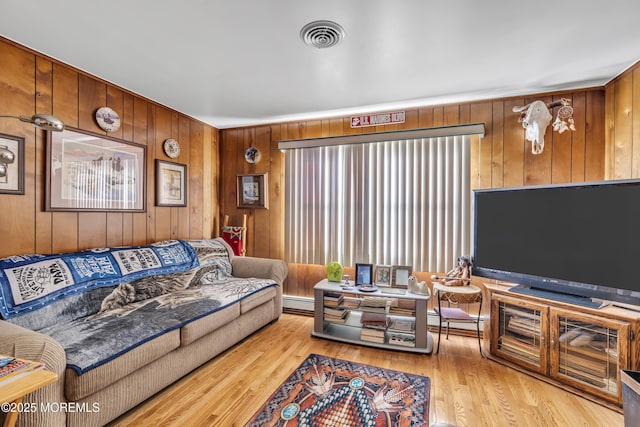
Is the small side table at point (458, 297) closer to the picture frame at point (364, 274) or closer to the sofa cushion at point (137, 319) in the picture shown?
the picture frame at point (364, 274)

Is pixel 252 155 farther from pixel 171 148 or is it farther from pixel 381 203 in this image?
pixel 381 203

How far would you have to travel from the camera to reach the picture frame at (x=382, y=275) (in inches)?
116

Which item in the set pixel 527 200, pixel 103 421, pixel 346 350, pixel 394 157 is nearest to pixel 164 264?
pixel 103 421

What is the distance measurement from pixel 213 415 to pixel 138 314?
2.89 ft

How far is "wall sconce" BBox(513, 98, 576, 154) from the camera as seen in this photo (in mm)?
2488

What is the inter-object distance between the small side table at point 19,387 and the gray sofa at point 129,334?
0.26 metres

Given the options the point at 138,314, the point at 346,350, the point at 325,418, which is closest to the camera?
the point at 325,418

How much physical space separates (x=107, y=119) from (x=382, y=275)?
3013mm

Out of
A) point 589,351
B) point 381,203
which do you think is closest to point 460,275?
point 589,351

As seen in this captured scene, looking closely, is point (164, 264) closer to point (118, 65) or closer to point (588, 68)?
point (118, 65)

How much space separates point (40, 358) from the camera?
1.32 meters

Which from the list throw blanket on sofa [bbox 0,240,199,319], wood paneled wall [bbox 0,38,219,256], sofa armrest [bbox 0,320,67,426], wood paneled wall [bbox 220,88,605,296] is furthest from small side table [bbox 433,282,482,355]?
wood paneled wall [bbox 0,38,219,256]

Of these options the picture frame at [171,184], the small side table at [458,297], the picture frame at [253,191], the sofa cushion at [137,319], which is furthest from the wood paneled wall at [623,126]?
the picture frame at [171,184]

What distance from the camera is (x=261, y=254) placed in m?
3.86
